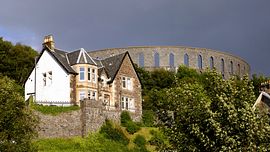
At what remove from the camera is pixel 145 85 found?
104 meters

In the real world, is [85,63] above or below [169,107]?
above

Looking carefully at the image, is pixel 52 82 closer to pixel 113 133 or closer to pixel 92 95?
pixel 92 95

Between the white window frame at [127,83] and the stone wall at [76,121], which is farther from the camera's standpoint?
the white window frame at [127,83]

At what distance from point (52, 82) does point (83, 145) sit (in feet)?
42.1

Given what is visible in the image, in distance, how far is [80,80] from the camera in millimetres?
62750

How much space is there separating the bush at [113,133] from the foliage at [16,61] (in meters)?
28.5

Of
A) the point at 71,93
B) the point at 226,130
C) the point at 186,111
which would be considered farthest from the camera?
the point at 71,93

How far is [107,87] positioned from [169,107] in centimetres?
4260

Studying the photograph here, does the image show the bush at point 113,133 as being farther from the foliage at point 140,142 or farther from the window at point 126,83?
the window at point 126,83

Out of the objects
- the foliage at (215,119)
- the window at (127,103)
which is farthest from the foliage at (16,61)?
the foliage at (215,119)

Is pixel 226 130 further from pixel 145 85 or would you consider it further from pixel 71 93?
pixel 145 85

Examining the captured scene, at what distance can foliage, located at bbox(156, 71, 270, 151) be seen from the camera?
20.3m

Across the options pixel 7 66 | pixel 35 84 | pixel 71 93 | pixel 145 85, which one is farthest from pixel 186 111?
pixel 145 85

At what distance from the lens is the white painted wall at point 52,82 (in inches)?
2438
